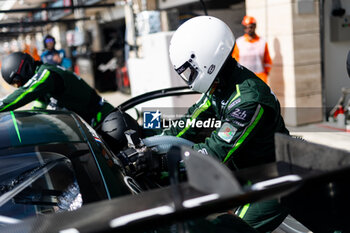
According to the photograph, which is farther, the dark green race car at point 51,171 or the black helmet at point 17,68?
the black helmet at point 17,68

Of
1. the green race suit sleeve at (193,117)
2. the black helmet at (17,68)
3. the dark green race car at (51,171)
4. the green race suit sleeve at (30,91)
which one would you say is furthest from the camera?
the black helmet at (17,68)

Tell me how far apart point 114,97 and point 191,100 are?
27.0ft

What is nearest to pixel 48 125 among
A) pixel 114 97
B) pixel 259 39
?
pixel 259 39

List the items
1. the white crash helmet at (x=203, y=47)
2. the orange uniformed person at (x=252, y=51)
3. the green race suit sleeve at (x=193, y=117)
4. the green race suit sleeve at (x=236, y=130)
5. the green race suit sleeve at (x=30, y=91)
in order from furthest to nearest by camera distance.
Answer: the orange uniformed person at (x=252, y=51) < the green race suit sleeve at (x=30, y=91) < the green race suit sleeve at (x=193, y=117) < the white crash helmet at (x=203, y=47) < the green race suit sleeve at (x=236, y=130)

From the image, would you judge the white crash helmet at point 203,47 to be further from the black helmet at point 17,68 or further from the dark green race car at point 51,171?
the black helmet at point 17,68

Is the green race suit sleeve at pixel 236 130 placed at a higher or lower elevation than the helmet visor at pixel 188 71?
lower

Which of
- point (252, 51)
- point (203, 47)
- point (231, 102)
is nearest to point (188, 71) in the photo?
point (203, 47)

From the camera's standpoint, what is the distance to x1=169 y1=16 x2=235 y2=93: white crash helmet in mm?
2172

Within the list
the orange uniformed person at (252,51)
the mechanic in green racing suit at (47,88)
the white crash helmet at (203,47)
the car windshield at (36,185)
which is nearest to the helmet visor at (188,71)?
the white crash helmet at (203,47)

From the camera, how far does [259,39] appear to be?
6.44 m

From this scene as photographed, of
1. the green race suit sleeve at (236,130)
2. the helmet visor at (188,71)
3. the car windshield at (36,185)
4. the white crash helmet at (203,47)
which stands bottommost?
the car windshield at (36,185)

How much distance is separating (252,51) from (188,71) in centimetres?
434

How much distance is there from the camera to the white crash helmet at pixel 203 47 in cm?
217

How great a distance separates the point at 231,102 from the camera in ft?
6.64
